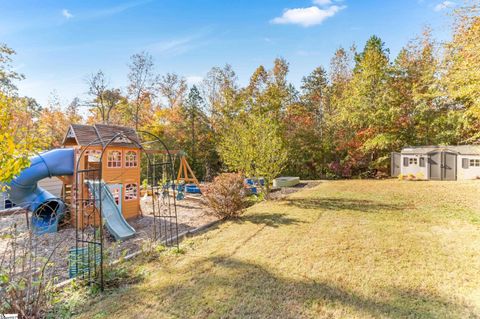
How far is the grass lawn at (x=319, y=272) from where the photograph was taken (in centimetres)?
351

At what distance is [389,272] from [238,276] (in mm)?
2527

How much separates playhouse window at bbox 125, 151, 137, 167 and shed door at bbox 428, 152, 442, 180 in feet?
59.3

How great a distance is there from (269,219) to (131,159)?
5.93 meters

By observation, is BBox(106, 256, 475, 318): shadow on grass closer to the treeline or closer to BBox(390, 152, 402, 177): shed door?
the treeline

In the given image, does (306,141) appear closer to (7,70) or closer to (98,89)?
(98,89)

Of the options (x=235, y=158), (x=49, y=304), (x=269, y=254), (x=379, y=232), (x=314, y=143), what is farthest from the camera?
(x=314, y=143)

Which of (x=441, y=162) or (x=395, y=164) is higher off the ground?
(x=441, y=162)

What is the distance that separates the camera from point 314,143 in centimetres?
2195

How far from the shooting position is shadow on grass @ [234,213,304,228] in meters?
7.84

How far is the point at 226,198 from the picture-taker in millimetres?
8828

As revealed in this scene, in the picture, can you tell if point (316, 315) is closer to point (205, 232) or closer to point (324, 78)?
point (205, 232)

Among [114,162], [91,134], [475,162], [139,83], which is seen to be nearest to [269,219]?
[114,162]

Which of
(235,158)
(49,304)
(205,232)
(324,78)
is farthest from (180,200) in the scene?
(324,78)

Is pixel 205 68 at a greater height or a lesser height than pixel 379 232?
greater
